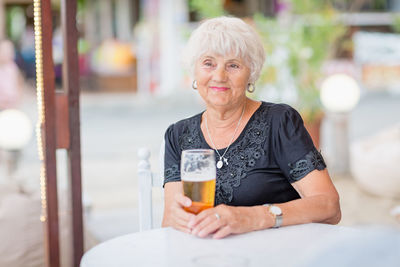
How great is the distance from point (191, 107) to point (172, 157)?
34.0 feet

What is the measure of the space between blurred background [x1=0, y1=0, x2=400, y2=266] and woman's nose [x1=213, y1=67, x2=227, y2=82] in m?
0.89

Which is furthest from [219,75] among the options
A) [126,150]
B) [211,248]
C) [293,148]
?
[126,150]

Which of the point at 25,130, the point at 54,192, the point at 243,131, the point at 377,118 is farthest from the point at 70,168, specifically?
the point at 377,118

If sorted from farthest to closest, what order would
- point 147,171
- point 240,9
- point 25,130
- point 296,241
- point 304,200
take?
point 240,9 → point 25,130 → point 147,171 → point 304,200 → point 296,241

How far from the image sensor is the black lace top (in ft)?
6.51

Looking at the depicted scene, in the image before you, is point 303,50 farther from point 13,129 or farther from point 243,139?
point 243,139

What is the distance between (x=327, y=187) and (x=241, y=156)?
1.00ft

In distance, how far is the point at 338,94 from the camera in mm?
6176

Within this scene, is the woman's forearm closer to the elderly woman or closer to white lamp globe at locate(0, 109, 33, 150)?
the elderly woman

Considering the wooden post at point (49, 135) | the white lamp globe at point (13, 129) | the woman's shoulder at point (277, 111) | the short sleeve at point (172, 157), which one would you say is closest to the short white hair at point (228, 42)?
the woman's shoulder at point (277, 111)

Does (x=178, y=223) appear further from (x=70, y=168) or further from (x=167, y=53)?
(x=167, y=53)

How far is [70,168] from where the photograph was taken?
7.93ft

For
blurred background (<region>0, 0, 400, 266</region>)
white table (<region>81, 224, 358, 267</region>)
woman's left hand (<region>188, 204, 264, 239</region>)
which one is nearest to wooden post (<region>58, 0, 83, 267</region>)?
blurred background (<region>0, 0, 400, 266</region>)

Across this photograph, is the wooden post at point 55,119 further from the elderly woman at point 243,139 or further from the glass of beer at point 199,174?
the glass of beer at point 199,174
